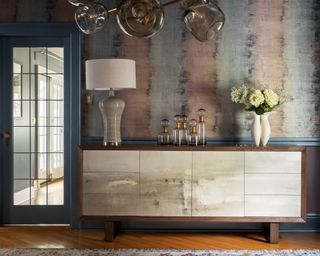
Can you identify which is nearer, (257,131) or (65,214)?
(257,131)

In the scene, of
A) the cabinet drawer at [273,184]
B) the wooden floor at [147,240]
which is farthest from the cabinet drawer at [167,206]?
the cabinet drawer at [273,184]

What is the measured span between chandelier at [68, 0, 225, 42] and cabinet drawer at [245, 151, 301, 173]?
6.47 ft

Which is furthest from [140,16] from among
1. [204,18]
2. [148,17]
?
[204,18]

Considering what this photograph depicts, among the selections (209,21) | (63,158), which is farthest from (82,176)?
(209,21)

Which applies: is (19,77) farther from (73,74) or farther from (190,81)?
(190,81)

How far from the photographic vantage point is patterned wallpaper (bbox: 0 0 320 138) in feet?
14.0

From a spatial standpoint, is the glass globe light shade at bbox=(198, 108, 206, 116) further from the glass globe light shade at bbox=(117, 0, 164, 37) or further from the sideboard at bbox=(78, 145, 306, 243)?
the glass globe light shade at bbox=(117, 0, 164, 37)

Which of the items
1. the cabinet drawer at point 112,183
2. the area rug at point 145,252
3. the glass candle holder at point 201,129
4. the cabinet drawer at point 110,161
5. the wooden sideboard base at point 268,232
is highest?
the glass candle holder at point 201,129

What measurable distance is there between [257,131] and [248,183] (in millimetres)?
506

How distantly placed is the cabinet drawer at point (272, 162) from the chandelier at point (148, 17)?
1971 mm

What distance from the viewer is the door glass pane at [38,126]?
14.7 ft

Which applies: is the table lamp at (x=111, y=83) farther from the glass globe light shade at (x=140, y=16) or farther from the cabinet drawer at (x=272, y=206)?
the glass globe light shade at (x=140, y=16)

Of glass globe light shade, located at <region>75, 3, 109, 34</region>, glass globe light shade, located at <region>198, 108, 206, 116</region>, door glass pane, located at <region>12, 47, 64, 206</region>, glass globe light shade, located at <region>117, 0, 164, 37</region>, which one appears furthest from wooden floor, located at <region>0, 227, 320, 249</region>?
Answer: glass globe light shade, located at <region>117, 0, 164, 37</region>

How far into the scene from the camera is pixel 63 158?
4457 millimetres
